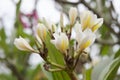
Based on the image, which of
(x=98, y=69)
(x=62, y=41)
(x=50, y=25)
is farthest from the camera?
(x=98, y=69)

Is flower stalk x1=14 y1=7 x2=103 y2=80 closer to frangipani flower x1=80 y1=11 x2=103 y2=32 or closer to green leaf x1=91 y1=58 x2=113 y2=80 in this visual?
frangipani flower x1=80 y1=11 x2=103 y2=32

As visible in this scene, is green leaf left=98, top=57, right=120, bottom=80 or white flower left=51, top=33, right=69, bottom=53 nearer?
white flower left=51, top=33, right=69, bottom=53

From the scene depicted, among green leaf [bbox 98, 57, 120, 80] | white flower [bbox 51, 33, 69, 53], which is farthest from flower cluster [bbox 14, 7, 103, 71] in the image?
green leaf [bbox 98, 57, 120, 80]

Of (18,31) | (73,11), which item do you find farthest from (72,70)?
(18,31)

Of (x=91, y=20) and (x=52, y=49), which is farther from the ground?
(x=91, y=20)

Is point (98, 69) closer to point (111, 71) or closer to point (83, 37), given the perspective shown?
point (111, 71)

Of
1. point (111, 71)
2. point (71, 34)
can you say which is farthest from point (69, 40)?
point (111, 71)

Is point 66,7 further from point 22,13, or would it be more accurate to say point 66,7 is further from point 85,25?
point 85,25

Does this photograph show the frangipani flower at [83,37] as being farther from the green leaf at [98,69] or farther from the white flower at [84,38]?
the green leaf at [98,69]
